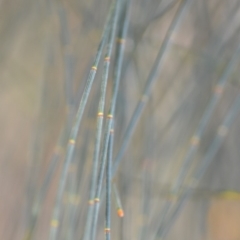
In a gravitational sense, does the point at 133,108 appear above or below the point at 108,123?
above

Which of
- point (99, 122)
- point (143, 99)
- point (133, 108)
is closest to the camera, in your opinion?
point (99, 122)

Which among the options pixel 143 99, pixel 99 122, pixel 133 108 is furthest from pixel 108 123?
pixel 133 108

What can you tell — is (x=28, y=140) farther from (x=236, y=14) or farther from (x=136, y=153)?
(x=236, y=14)

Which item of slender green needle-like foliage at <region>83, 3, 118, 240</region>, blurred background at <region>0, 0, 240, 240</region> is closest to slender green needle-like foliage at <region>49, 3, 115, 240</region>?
slender green needle-like foliage at <region>83, 3, 118, 240</region>

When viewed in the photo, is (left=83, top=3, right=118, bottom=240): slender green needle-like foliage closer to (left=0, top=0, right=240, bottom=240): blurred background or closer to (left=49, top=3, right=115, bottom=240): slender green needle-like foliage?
(left=49, top=3, right=115, bottom=240): slender green needle-like foliage

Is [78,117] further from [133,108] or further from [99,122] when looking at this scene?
[133,108]

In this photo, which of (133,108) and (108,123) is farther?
(133,108)

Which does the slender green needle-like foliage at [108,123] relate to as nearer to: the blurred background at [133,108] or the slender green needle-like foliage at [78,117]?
the slender green needle-like foliage at [78,117]

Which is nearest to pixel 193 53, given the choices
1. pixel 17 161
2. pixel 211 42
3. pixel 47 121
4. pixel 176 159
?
pixel 211 42

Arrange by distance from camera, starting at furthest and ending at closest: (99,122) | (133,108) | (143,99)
A: (133,108)
(143,99)
(99,122)

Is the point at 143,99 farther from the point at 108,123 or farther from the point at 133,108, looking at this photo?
the point at 133,108
